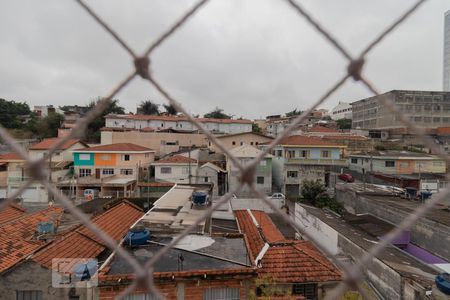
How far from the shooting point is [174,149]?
19.9m

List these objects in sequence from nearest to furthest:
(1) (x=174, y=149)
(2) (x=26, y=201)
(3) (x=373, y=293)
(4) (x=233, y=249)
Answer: (4) (x=233, y=249) → (3) (x=373, y=293) → (2) (x=26, y=201) → (1) (x=174, y=149)

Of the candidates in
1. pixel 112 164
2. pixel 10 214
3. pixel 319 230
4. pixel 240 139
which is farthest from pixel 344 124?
pixel 10 214

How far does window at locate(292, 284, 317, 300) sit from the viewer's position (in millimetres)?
4145

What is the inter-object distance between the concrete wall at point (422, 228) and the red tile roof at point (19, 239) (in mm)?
7177

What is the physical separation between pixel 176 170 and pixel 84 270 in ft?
32.9

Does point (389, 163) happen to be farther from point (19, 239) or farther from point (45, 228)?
point (19, 239)

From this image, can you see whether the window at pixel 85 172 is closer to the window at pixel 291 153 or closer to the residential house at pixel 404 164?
the window at pixel 291 153

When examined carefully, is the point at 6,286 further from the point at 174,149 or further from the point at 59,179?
the point at 174,149

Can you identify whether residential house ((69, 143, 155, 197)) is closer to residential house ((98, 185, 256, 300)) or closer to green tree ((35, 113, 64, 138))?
green tree ((35, 113, 64, 138))

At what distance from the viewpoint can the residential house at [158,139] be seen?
61.8ft

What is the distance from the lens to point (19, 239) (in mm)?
4887

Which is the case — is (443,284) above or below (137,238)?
below

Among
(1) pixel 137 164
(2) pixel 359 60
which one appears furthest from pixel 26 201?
(2) pixel 359 60

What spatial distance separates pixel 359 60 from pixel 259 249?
465 cm
